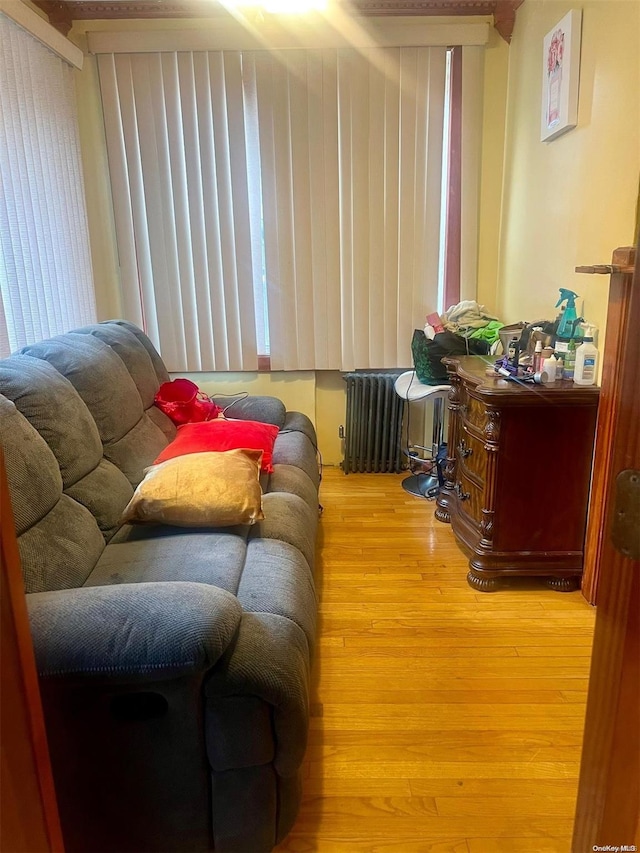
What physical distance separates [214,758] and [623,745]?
2.85ft

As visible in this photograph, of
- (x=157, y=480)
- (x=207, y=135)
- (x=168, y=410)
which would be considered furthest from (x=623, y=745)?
(x=207, y=135)

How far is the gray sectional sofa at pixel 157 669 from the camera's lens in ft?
3.64

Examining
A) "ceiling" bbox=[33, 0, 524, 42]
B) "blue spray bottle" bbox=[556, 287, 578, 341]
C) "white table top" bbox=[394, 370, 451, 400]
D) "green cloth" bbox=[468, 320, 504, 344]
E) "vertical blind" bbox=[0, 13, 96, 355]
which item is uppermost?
"ceiling" bbox=[33, 0, 524, 42]

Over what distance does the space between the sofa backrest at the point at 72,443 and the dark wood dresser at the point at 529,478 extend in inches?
52.1

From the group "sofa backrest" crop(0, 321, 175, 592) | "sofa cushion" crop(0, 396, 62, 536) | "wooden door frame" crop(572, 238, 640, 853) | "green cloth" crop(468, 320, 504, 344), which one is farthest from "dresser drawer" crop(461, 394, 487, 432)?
"wooden door frame" crop(572, 238, 640, 853)

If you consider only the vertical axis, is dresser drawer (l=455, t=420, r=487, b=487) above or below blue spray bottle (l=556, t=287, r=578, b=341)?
below

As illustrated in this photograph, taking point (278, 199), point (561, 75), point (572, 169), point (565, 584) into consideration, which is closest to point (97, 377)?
point (278, 199)

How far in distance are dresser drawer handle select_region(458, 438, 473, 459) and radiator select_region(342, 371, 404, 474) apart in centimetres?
93

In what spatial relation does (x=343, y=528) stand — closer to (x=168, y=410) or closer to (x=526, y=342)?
(x=168, y=410)

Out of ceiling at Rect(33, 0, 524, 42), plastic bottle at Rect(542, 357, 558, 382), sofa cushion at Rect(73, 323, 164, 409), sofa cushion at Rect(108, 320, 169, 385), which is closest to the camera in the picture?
plastic bottle at Rect(542, 357, 558, 382)

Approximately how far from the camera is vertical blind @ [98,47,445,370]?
10.5ft

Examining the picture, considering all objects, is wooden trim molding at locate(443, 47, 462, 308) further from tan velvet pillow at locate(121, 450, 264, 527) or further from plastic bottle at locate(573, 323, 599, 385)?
tan velvet pillow at locate(121, 450, 264, 527)

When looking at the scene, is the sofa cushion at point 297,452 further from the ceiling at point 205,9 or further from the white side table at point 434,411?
the ceiling at point 205,9

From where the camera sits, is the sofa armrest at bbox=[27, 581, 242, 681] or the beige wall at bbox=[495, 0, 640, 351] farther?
the beige wall at bbox=[495, 0, 640, 351]
